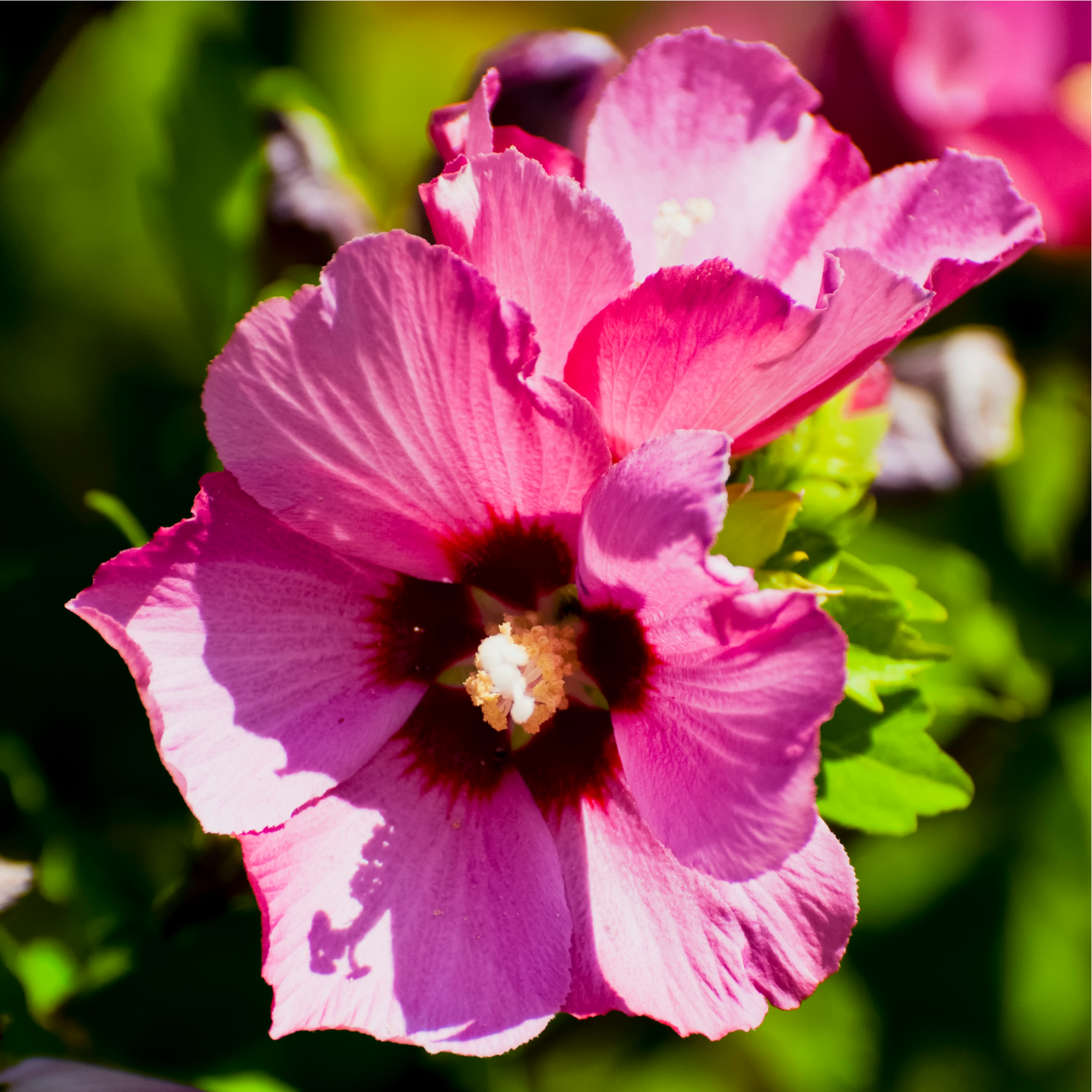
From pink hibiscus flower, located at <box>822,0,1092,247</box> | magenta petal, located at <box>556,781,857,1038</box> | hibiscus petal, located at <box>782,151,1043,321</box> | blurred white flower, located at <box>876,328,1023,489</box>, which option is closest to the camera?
magenta petal, located at <box>556,781,857,1038</box>

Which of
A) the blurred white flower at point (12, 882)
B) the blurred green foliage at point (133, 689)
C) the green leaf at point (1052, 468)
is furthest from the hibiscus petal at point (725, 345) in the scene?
the green leaf at point (1052, 468)

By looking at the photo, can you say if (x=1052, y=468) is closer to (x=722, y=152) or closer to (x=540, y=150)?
(x=722, y=152)

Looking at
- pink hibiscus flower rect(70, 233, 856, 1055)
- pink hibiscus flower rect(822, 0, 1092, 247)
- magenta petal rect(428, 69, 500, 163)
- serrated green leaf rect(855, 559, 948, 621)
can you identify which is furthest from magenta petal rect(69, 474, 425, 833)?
pink hibiscus flower rect(822, 0, 1092, 247)

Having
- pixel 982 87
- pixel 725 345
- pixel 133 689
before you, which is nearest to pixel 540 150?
pixel 725 345

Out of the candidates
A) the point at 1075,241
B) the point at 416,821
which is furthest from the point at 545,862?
the point at 1075,241

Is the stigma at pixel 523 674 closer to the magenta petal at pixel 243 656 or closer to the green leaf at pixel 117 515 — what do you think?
the magenta petal at pixel 243 656

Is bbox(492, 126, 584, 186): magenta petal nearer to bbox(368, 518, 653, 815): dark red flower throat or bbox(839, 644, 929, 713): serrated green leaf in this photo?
bbox(368, 518, 653, 815): dark red flower throat
